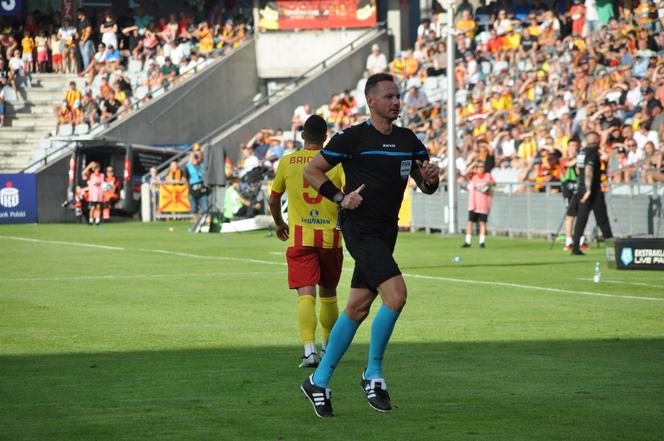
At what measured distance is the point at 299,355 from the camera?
39.9 feet

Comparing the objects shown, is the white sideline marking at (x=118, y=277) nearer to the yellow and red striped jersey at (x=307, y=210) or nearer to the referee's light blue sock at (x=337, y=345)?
the yellow and red striped jersey at (x=307, y=210)

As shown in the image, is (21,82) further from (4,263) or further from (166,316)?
(166,316)

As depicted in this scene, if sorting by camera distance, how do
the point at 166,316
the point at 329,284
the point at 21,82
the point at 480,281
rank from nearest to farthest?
the point at 329,284, the point at 166,316, the point at 480,281, the point at 21,82

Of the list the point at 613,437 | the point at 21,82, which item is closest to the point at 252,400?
the point at 613,437

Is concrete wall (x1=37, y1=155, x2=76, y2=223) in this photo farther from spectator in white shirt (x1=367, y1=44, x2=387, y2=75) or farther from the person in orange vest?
spectator in white shirt (x1=367, y1=44, x2=387, y2=75)

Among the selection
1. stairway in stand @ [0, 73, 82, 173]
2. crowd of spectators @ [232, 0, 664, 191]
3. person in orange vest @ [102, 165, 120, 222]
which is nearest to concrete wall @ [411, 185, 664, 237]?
crowd of spectators @ [232, 0, 664, 191]

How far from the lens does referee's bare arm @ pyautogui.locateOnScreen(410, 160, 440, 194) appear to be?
9336 mm

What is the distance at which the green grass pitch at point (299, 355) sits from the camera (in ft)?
28.5

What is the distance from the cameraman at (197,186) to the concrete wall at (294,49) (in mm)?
8497

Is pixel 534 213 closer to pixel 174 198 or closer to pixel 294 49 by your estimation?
pixel 174 198

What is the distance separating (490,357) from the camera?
38.9 ft

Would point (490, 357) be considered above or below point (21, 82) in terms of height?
below

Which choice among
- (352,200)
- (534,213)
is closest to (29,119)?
(534,213)

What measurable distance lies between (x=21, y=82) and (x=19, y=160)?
4.47 m
